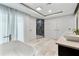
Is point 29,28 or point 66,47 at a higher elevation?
point 29,28

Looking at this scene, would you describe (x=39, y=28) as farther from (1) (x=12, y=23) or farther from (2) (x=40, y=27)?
(1) (x=12, y=23)

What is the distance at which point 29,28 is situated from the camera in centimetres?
117

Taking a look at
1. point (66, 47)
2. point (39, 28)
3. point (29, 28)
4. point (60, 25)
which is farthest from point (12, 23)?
point (66, 47)

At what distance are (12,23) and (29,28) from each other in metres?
0.23

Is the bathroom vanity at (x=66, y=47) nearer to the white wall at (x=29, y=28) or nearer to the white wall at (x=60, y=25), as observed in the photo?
the white wall at (x=60, y=25)

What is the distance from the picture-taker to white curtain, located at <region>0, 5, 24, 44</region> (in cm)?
100

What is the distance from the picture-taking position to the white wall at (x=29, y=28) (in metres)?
1.09

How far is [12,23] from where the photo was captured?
1.14m

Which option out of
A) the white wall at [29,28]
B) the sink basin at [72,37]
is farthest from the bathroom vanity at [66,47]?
the white wall at [29,28]

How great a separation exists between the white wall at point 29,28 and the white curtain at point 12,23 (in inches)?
2.0

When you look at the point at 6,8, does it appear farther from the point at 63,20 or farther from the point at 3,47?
the point at 63,20

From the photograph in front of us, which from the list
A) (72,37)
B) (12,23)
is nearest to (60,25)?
(72,37)

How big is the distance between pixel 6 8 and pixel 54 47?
0.77 metres

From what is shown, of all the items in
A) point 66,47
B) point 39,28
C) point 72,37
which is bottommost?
point 66,47
